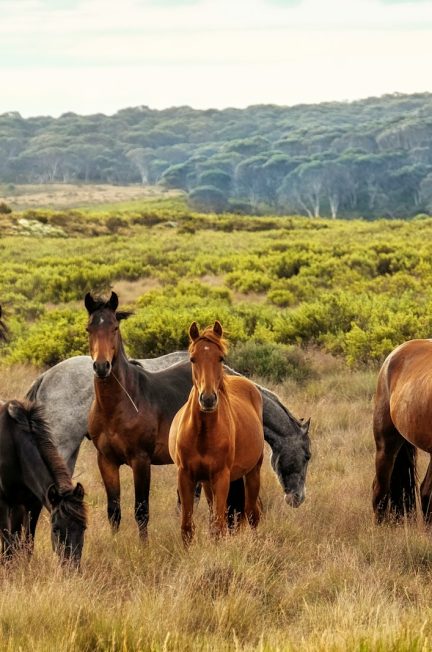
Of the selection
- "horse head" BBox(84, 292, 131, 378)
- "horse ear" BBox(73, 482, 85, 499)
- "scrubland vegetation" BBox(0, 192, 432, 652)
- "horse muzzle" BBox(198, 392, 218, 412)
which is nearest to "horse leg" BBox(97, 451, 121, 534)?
"scrubland vegetation" BBox(0, 192, 432, 652)

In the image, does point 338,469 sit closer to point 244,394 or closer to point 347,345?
point 244,394

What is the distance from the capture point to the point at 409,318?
14383 millimetres

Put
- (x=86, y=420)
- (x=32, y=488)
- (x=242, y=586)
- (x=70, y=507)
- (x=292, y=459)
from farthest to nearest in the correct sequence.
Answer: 1. (x=86, y=420)
2. (x=292, y=459)
3. (x=32, y=488)
4. (x=242, y=586)
5. (x=70, y=507)

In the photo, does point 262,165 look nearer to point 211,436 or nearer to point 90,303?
point 90,303

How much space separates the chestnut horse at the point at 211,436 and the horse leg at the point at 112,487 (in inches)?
26.2

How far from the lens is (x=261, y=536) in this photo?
21.0 feet

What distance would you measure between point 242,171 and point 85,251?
9870 cm

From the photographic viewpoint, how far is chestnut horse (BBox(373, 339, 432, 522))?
698 centimetres

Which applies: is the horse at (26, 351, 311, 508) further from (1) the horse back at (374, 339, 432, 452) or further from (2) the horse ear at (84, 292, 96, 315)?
(2) the horse ear at (84, 292, 96, 315)

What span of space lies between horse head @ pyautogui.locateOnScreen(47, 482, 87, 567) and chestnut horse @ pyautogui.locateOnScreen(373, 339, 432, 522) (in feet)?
9.03

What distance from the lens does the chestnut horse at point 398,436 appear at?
6984 millimetres

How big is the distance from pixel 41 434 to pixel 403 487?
315 cm

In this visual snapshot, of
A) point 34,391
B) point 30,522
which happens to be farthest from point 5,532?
point 34,391

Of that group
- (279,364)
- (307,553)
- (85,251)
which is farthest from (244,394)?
(85,251)
